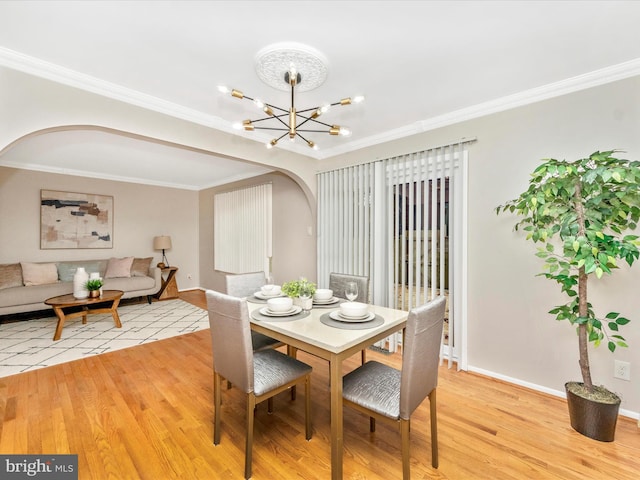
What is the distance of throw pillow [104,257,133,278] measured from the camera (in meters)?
5.24

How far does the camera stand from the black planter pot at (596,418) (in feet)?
5.95

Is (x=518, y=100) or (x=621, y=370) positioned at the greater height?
(x=518, y=100)

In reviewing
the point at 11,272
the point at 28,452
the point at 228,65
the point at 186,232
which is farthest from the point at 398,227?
the point at 11,272

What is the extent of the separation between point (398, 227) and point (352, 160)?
1.11 meters

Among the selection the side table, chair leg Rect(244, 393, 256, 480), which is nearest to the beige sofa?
the side table

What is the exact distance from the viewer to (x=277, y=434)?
75.2 inches

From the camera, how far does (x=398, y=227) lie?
317cm

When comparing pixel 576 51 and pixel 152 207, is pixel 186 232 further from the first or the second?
pixel 576 51

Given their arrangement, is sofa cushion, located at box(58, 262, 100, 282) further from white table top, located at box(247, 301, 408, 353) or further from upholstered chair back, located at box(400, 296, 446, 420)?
upholstered chair back, located at box(400, 296, 446, 420)

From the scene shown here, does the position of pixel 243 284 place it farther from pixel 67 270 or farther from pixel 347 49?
pixel 67 270

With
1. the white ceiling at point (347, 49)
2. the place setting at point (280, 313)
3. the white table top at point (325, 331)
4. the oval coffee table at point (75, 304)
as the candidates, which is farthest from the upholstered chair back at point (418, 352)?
the oval coffee table at point (75, 304)

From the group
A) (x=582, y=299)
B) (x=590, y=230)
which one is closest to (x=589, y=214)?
(x=590, y=230)

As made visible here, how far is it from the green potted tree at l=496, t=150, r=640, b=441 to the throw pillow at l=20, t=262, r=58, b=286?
6.38m

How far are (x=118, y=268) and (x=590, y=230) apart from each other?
6430mm
